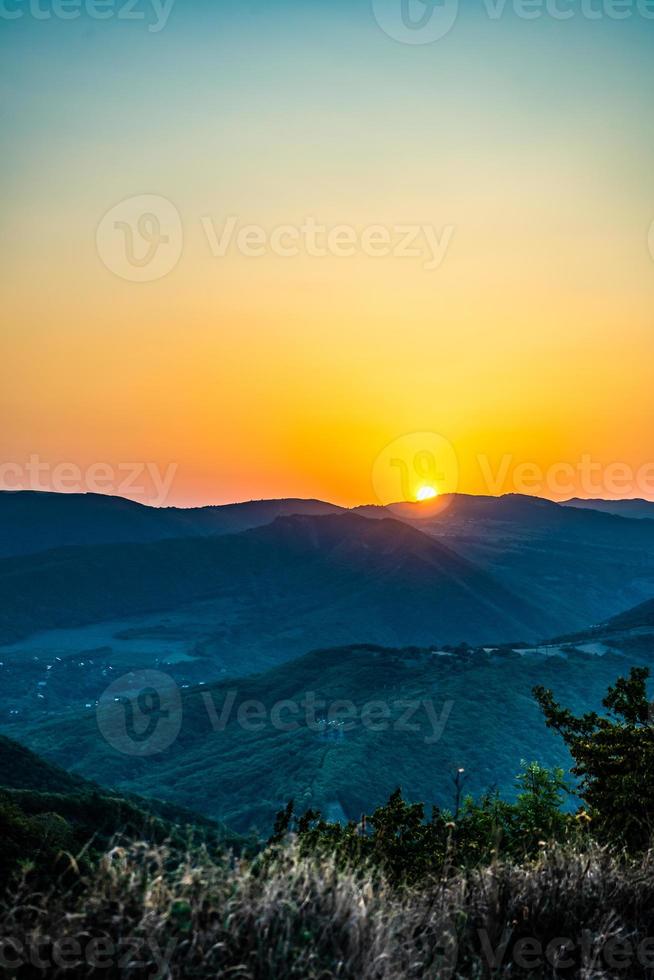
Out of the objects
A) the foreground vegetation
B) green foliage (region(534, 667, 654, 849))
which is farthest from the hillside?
green foliage (region(534, 667, 654, 849))

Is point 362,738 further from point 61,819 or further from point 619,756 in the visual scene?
point 619,756

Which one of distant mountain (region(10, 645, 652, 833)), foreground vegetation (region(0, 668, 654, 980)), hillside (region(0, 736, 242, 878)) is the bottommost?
distant mountain (region(10, 645, 652, 833))

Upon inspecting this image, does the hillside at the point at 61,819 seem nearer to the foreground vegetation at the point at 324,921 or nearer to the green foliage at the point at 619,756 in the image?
the foreground vegetation at the point at 324,921

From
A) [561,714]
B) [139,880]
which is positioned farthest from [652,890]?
[561,714]

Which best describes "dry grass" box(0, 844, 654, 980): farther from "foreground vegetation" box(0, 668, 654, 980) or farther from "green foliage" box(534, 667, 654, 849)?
"green foliage" box(534, 667, 654, 849)

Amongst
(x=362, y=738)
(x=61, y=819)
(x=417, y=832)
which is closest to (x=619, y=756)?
(x=417, y=832)

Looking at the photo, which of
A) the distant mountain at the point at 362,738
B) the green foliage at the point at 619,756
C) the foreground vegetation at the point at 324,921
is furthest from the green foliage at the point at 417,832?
the distant mountain at the point at 362,738
